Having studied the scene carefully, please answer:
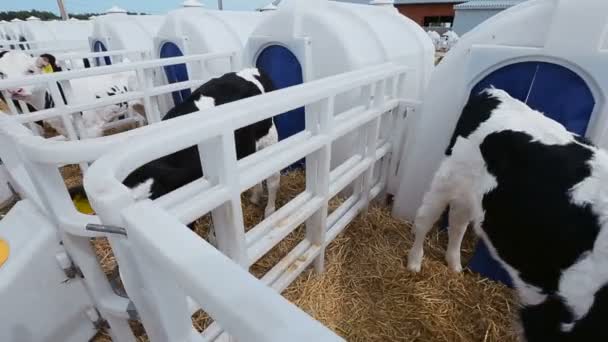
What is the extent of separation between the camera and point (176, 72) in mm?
4066

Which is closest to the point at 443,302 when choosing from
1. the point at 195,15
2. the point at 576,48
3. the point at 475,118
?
the point at 475,118

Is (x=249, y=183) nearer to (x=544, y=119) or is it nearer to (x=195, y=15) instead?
(x=544, y=119)

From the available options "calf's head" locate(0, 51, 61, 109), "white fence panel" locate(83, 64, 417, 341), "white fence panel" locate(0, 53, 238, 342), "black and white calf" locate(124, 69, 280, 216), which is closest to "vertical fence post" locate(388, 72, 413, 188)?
"white fence panel" locate(83, 64, 417, 341)

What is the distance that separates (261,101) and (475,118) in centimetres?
121

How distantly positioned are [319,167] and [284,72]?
178 centimetres

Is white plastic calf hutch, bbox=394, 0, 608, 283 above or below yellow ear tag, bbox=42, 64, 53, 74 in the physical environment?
above

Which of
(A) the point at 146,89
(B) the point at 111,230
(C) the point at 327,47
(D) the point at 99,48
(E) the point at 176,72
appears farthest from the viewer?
(D) the point at 99,48

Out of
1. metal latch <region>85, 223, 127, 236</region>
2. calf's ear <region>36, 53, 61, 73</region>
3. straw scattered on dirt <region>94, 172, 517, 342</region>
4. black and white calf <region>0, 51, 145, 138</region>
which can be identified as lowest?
straw scattered on dirt <region>94, 172, 517, 342</region>

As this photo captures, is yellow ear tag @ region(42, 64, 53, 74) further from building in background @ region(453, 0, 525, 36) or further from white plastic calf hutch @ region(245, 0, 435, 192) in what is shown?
building in background @ region(453, 0, 525, 36)

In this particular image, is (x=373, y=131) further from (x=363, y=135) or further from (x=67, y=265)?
(x=67, y=265)

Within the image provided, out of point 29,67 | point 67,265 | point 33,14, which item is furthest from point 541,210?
point 33,14

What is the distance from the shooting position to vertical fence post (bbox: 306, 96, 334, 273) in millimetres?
1378

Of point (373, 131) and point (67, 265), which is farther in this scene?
point (373, 131)

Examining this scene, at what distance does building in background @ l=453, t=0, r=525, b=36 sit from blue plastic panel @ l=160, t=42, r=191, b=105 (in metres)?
17.5
